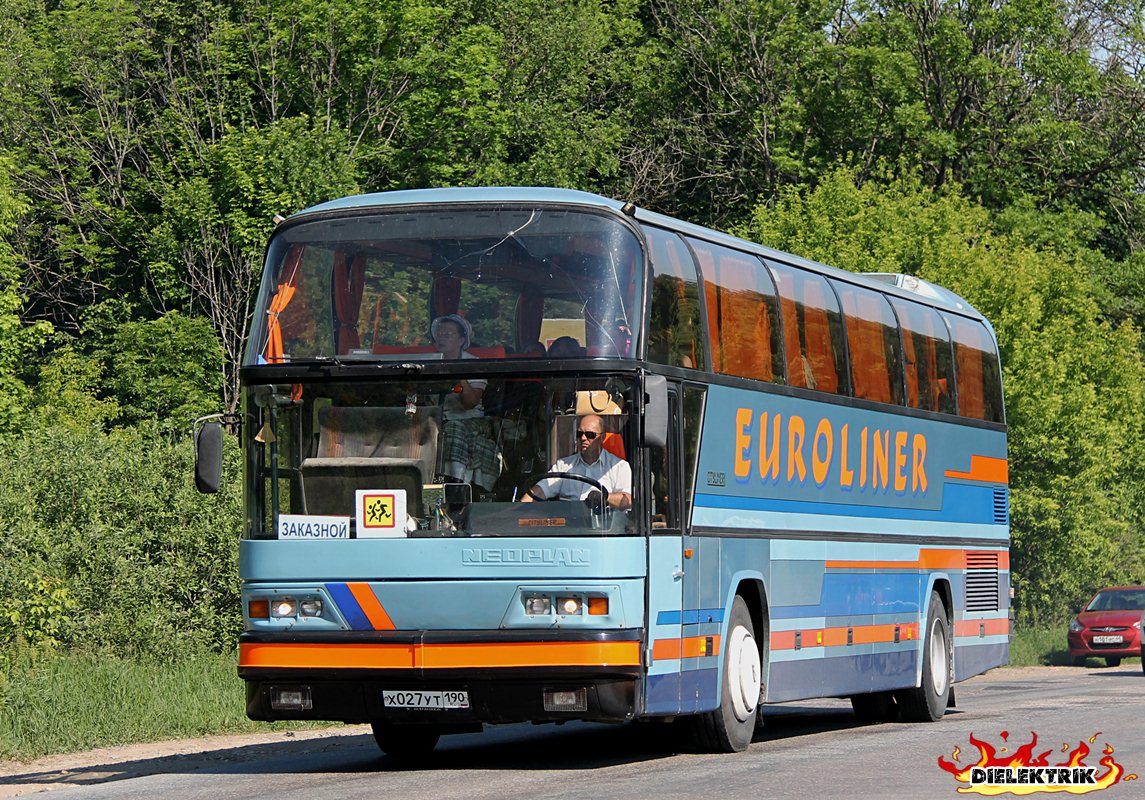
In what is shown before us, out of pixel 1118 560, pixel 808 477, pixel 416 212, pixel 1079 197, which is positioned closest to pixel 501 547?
pixel 416 212

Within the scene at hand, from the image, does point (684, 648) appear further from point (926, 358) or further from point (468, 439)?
point (926, 358)

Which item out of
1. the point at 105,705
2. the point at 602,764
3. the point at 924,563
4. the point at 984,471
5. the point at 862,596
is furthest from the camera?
the point at 984,471

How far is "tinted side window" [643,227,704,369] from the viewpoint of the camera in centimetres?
1342

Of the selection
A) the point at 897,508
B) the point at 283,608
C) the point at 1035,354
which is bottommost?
the point at 283,608

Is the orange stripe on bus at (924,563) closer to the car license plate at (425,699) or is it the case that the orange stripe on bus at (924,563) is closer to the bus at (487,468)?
the bus at (487,468)

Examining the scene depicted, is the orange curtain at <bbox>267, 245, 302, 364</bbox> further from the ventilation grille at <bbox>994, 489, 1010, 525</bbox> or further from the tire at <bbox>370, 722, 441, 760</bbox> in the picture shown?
the ventilation grille at <bbox>994, 489, 1010, 525</bbox>

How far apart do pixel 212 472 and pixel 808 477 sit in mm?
5414

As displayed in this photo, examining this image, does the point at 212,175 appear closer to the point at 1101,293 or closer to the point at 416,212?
the point at 1101,293

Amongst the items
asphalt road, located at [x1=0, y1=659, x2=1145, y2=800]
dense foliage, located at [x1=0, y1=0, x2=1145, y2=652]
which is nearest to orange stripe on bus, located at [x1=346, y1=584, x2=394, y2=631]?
asphalt road, located at [x1=0, y1=659, x2=1145, y2=800]

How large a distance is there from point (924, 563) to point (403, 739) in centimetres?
652

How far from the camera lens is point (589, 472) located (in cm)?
1290

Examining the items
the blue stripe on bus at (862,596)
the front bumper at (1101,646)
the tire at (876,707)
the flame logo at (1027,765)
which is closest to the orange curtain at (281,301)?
the blue stripe on bus at (862,596)

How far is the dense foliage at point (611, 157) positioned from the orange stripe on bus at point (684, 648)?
17834 mm

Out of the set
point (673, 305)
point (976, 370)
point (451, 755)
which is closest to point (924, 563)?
point (976, 370)
